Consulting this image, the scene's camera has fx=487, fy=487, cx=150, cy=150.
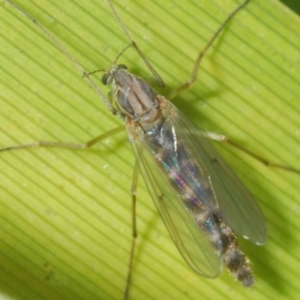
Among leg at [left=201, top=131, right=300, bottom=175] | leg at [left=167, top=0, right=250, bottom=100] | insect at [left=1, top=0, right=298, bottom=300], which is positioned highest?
leg at [left=167, top=0, right=250, bottom=100]

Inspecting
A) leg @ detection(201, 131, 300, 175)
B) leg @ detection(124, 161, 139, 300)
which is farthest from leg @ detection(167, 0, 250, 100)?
leg @ detection(124, 161, 139, 300)

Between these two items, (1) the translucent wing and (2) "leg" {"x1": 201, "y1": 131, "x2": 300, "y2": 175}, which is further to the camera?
(2) "leg" {"x1": 201, "y1": 131, "x2": 300, "y2": 175}

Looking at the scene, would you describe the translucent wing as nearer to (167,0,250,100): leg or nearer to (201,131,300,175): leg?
(201,131,300,175): leg

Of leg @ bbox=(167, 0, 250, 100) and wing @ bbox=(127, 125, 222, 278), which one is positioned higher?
leg @ bbox=(167, 0, 250, 100)

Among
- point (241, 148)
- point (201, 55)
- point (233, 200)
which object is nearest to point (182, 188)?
point (233, 200)

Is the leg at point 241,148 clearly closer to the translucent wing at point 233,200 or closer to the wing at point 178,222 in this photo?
the translucent wing at point 233,200

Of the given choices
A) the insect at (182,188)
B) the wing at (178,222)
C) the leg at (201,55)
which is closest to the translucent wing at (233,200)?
the insect at (182,188)

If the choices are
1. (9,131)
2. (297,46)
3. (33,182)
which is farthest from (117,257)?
(297,46)
